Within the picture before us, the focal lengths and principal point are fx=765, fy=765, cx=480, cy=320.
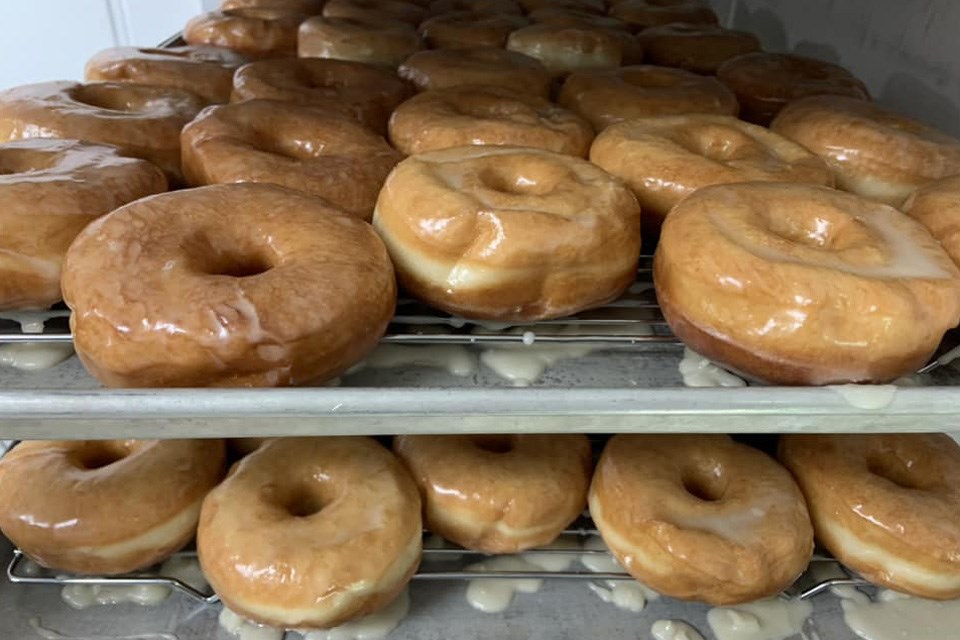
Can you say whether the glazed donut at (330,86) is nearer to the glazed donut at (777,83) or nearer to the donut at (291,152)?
the donut at (291,152)

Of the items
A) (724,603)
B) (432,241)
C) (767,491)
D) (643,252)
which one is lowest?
(724,603)

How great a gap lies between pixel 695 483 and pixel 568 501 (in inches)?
9.2

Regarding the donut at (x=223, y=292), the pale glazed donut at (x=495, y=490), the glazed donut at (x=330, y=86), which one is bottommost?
the pale glazed donut at (x=495, y=490)

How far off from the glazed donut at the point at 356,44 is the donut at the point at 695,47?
707 millimetres

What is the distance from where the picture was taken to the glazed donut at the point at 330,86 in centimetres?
161

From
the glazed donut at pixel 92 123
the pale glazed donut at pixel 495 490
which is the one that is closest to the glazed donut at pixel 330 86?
the glazed donut at pixel 92 123

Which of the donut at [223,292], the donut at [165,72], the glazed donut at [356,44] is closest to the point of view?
the donut at [223,292]

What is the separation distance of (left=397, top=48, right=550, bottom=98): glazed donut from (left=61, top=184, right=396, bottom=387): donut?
0.82 meters

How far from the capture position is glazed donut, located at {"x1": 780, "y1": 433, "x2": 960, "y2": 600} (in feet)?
3.68

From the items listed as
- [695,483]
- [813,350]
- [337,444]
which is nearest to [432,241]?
[337,444]

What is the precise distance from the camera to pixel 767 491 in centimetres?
120

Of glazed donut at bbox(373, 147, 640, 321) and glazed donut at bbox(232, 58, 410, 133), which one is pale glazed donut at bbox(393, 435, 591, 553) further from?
glazed donut at bbox(232, 58, 410, 133)

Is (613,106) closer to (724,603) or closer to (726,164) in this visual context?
(726,164)

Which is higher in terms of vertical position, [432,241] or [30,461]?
[432,241]
